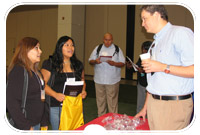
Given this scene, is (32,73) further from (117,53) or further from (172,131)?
(117,53)

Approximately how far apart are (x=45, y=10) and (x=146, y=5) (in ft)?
32.9

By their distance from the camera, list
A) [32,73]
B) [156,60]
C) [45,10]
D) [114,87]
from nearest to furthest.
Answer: [156,60]
[32,73]
[114,87]
[45,10]

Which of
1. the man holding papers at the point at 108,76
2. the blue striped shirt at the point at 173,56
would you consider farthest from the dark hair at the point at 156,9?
the man holding papers at the point at 108,76

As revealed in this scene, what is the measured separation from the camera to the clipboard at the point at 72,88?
2195mm

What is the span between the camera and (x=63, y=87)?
2332 mm

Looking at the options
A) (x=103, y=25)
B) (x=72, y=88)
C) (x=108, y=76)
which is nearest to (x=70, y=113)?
(x=72, y=88)

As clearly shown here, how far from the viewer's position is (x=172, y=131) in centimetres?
139

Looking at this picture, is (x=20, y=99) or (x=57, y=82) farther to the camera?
(x=57, y=82)

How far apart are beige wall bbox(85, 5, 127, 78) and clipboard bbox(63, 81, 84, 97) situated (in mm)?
6505

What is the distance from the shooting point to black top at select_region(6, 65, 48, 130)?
5.00 ft

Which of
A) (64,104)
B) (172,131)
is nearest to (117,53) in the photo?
(64,104)

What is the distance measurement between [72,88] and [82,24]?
267 inches

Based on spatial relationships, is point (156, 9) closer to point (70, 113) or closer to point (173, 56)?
point (173, 56)

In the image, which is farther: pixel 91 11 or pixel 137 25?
pixel 91 11
